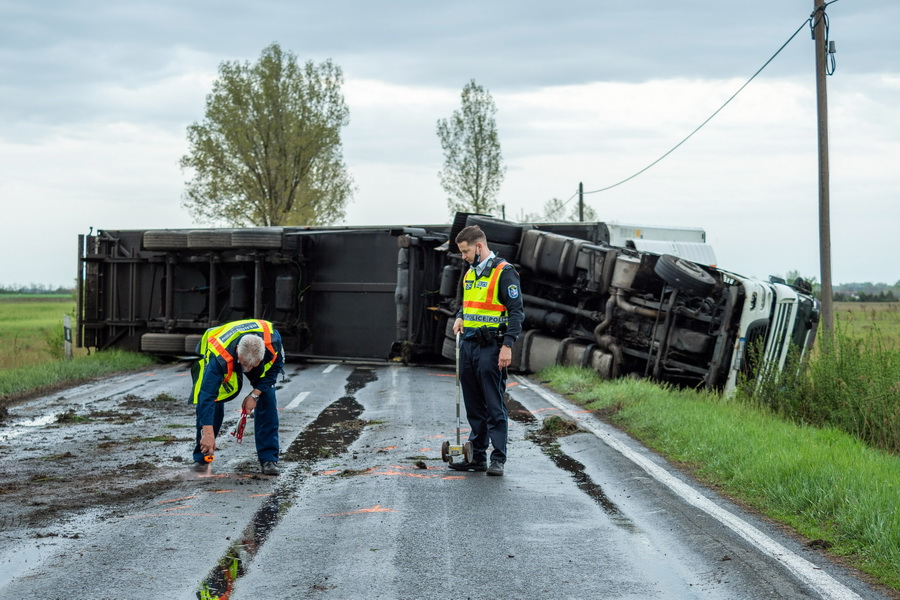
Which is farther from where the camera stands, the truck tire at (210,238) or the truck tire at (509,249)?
the truck tire at (210,238)

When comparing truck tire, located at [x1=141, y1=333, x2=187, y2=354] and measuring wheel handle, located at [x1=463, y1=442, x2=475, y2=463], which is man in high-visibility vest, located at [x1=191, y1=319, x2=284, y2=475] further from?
truck tire, located at [x1=141, y1=333, x2=187, y2=354]

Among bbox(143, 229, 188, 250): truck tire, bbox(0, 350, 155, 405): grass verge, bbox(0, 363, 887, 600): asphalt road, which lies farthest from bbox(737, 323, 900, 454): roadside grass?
bbox(143, 229, 188, 250): truck tire

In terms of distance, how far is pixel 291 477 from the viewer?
7.64 metres

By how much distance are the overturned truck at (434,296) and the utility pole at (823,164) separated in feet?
3.68

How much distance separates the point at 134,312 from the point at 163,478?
48.8 ft

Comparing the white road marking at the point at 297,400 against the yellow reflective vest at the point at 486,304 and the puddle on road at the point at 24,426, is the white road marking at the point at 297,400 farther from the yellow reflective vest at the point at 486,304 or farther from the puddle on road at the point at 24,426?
the yellow reflective vest at the point at 486,304

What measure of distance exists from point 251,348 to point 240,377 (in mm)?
696

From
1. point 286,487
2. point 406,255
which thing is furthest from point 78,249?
point 286,487

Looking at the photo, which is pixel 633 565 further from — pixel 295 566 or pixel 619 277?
pixel 619 277

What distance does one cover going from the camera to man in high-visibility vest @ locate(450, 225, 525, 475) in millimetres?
7848

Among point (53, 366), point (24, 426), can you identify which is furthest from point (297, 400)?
point (53, 366)

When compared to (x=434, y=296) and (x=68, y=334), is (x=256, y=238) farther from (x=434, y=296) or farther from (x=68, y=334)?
(x=68, y=334)

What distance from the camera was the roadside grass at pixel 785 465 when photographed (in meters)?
5.58

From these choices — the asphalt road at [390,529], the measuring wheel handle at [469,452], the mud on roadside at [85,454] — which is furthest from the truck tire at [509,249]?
the measuring wheel handle at [469,452]
